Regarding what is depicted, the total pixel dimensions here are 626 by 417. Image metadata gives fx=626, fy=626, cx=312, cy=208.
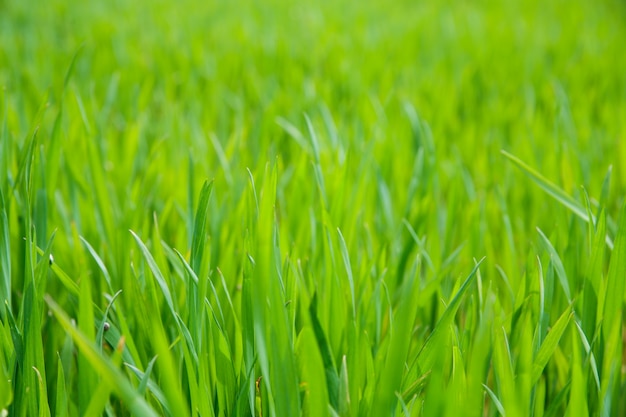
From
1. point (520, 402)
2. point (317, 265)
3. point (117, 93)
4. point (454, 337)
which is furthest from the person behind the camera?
point (117, 93)

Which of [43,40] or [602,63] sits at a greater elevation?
[43,40]

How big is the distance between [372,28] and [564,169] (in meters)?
1.98

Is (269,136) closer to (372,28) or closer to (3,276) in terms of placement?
(3,276)

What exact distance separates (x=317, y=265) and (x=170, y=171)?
40 centimetres

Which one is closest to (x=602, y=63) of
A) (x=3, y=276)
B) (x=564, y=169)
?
(x=564, y=169)

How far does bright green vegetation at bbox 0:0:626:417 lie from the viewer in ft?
1.55

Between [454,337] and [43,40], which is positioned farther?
[43,40]

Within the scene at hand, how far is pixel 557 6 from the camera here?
413cm

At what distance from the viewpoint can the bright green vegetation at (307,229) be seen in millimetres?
471

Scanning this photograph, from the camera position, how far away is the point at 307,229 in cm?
83

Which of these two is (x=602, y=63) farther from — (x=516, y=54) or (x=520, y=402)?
(x=520, y=402)

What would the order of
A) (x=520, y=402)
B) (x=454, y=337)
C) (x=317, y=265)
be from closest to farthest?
(x=520, y=402) → (x=454, y=337) → (x=317, y=265)

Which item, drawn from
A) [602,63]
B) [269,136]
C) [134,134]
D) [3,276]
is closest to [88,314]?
[3,276]

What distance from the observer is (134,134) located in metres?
1.13
